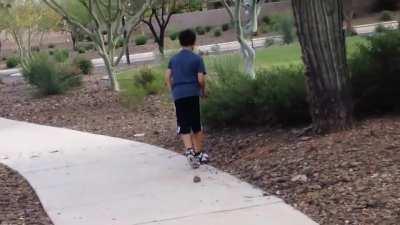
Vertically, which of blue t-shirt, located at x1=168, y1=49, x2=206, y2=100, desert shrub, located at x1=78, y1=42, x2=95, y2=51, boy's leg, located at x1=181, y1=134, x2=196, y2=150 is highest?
blue t-shirt, located at x1=168, y1=49, x2=206, y2=100

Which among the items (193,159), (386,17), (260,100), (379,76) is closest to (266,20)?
(386,17)

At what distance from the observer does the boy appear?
948 centimetres

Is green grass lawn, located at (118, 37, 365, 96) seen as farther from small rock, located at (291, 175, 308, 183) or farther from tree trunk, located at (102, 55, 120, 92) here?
small rock, located at (291, 175, 308, 183)

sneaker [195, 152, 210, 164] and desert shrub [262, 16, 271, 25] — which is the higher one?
sneaker [195, 152, 210, 164]

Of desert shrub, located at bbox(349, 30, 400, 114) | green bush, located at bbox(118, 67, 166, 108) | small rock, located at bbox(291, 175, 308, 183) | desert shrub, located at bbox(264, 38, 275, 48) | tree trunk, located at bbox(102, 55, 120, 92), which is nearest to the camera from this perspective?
small rock, located at bbox(291, 175, 308, 183)

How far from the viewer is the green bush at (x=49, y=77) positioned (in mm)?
21594

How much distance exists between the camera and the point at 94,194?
8.41m

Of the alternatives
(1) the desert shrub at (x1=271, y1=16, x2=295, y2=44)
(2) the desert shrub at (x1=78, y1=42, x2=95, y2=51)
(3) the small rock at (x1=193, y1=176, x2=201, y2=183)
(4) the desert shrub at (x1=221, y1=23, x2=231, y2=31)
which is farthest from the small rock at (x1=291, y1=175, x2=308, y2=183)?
(4) the desert shrub at (x1=221, y1=23, x2=231, y2=31)

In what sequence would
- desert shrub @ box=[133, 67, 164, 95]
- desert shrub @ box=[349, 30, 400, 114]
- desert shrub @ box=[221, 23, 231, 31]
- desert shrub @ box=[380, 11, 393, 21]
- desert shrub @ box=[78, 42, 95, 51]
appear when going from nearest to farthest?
desert shrub @ box=[349, 30, 400, 114]
desert shrub @ box=[133, 67, 164, 95]
desert shrub @ box=[380, 11, 393, 21]
desert shrub @ box=[78, 42, 95, 51]
desert shrub @ box=[221, 23, 231, 31]

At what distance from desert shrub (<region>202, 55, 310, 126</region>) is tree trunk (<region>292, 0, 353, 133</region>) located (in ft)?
3.08

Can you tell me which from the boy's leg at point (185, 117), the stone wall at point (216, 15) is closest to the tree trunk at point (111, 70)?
the boy's leg at point (185, 117)

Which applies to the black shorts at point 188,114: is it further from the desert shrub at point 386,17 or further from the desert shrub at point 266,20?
→ the desert shrub at point 266,20

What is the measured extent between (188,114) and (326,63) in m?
1.70

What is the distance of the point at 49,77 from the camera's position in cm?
2155
